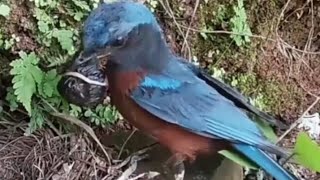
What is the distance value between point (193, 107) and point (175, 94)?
0.22 ft

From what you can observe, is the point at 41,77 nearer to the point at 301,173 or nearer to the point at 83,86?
the point at 83,86

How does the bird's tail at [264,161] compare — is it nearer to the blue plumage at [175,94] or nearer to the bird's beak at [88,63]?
the blue plumage at [175,94]

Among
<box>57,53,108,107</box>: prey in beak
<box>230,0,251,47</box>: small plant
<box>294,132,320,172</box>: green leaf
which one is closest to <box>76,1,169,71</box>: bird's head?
<box>57,53,108,107</box>: prey in beak

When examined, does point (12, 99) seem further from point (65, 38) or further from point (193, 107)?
point (193, 107)

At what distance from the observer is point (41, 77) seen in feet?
9.88

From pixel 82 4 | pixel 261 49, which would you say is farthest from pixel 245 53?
pixel 82 4

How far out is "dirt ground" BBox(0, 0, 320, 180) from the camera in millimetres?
3104

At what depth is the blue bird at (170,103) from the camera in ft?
8.28

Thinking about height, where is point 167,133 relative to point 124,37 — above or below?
below

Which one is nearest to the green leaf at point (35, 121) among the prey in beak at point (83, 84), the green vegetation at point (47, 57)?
the green vegetation at point (47, 57)

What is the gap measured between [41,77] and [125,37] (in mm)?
635

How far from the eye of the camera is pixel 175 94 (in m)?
2.64

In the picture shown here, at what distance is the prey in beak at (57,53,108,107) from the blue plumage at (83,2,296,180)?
14 cm

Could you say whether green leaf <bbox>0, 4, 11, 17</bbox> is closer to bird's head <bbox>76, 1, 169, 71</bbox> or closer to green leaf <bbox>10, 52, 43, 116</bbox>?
green leaf <bbox>10, 52, 43, 116</bbox>
